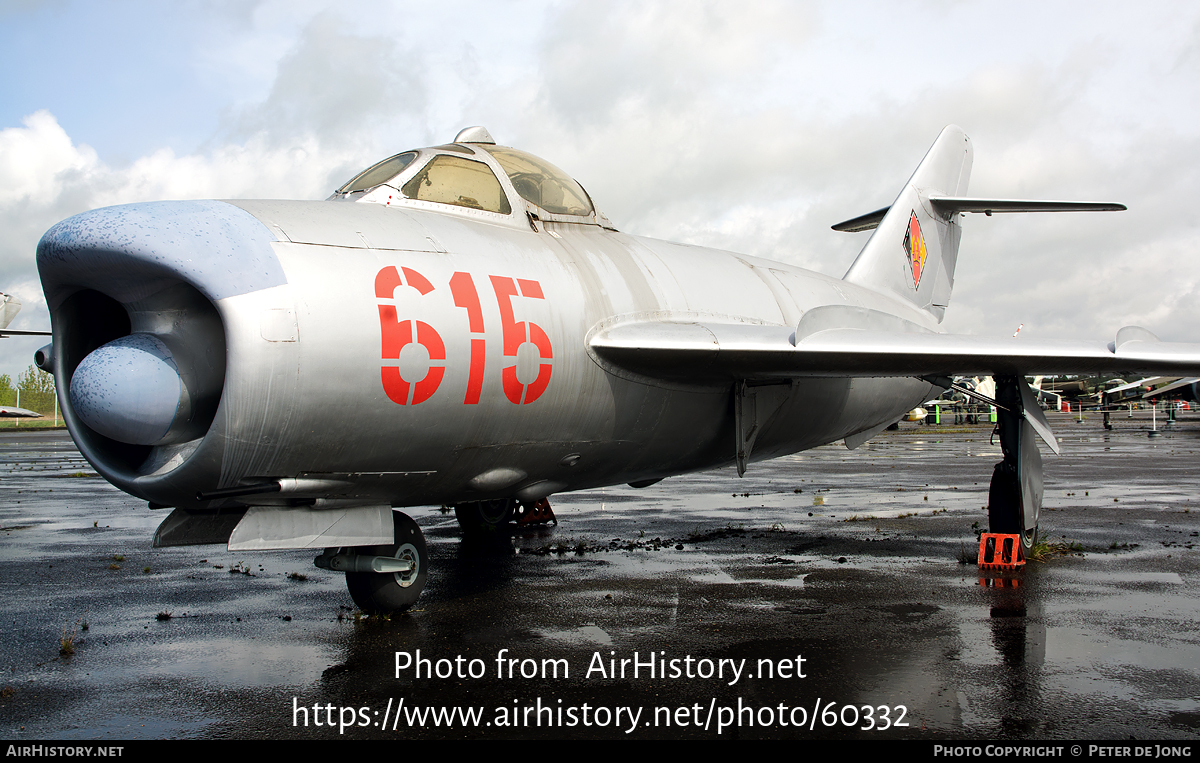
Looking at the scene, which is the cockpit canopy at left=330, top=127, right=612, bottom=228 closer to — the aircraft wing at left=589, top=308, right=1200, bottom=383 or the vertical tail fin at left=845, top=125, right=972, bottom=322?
the aircraft wing at left=589, top=308, right=1200, bottom=383

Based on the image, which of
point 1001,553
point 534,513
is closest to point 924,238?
point 1001,553

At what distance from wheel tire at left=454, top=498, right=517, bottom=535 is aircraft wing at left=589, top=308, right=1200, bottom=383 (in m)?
4.15

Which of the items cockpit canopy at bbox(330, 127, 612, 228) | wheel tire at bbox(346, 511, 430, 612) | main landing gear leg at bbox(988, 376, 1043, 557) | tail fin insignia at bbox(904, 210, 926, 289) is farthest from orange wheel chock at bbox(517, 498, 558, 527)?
tail fin insignia at bbox(904, 210, 926, 289)

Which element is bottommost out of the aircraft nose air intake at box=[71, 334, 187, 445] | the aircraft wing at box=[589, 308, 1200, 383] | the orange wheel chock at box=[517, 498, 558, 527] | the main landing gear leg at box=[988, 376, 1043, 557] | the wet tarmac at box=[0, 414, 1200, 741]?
the wet tarmac at box=[0, 414, 1200, 741]

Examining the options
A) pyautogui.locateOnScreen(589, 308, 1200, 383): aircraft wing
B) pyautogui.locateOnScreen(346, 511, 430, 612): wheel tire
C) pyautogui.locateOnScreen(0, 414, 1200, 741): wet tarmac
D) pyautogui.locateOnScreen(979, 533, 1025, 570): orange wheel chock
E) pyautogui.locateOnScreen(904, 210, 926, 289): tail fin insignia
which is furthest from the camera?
pyautogui.locateOnScreen(904, 210, 926, 289): tail fin insignia

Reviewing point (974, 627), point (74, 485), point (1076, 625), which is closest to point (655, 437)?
point (974, 627)

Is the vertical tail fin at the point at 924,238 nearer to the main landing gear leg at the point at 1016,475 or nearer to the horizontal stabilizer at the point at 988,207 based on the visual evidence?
the horizontal stabilizer at the point at 988,207

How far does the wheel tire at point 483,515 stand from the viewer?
9797 mm

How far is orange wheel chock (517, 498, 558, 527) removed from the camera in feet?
34.9

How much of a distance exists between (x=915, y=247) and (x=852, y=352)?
5.93 meters

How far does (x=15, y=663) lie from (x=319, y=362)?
2.81 m

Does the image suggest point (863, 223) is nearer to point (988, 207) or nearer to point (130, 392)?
point (988, 207)

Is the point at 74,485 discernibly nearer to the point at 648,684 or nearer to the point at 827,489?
the point at 827,489

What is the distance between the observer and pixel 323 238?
15.4 feet
